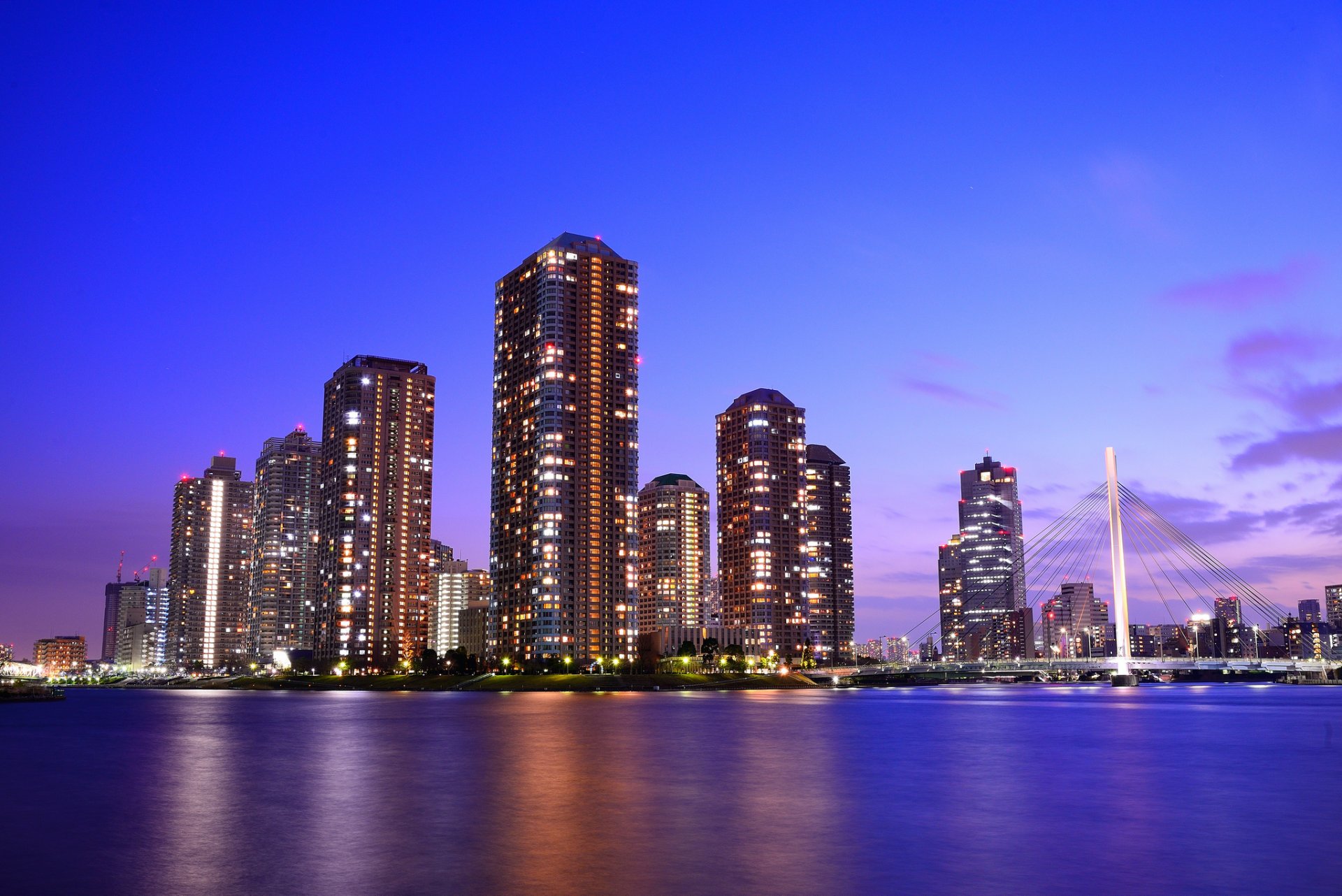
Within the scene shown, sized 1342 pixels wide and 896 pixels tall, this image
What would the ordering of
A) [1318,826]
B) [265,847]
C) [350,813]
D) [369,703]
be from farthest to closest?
[369,703]
[350,813]
[1318,826]
[265,847]

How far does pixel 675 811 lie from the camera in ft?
149

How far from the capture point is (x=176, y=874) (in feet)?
107

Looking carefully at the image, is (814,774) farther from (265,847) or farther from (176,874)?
(176,874)

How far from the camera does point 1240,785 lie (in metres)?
55.8

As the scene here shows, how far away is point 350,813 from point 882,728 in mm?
Answer: 68603

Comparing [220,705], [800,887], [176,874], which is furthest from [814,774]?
[220,705]

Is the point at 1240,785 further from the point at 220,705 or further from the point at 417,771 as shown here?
the point at 220,705

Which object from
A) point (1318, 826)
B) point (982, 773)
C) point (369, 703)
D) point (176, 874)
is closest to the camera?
point (176, 874)

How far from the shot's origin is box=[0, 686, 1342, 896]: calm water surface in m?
32.0

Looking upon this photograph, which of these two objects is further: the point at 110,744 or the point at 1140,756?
the point at 110,744

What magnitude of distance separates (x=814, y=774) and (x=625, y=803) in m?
17.3

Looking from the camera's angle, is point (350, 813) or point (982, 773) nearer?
point (350, 813)

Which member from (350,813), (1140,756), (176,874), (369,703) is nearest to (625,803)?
A: (350,813)

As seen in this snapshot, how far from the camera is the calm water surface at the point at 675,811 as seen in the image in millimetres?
31984
